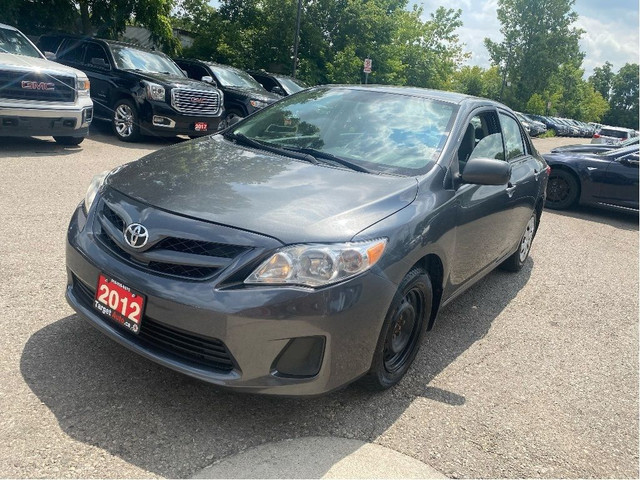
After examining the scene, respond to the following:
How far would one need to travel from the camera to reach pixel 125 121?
10555 mm

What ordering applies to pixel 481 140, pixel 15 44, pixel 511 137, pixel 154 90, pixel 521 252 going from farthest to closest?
1. pixel 154 90
2. pixel 15 44
3. pixel 521 252
4. pixel 511 137
5. pixel 481 140

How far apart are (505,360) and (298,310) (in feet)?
6.09

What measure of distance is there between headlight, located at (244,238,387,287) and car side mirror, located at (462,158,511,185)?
1.14 metres

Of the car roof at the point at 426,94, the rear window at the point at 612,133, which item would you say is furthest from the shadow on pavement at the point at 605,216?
the rear window at the point at 612,133

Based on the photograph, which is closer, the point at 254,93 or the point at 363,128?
the point at 363,128

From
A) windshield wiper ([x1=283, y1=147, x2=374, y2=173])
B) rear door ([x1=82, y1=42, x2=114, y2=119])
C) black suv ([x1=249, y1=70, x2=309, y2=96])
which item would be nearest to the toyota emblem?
windshield wiper ([x1=283, y1=147, x2=374, y2=173])

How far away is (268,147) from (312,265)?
4.61 ft

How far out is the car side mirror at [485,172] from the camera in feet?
11.0

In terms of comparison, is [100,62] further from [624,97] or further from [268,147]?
[624,97]

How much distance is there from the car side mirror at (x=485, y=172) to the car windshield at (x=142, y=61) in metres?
8.99

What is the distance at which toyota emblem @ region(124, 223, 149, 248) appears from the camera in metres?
2.56

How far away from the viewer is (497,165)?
337cm

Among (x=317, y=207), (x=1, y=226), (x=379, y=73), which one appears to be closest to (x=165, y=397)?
(x=317, y=207)

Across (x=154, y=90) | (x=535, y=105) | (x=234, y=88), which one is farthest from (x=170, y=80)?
(x=535, y=105)
